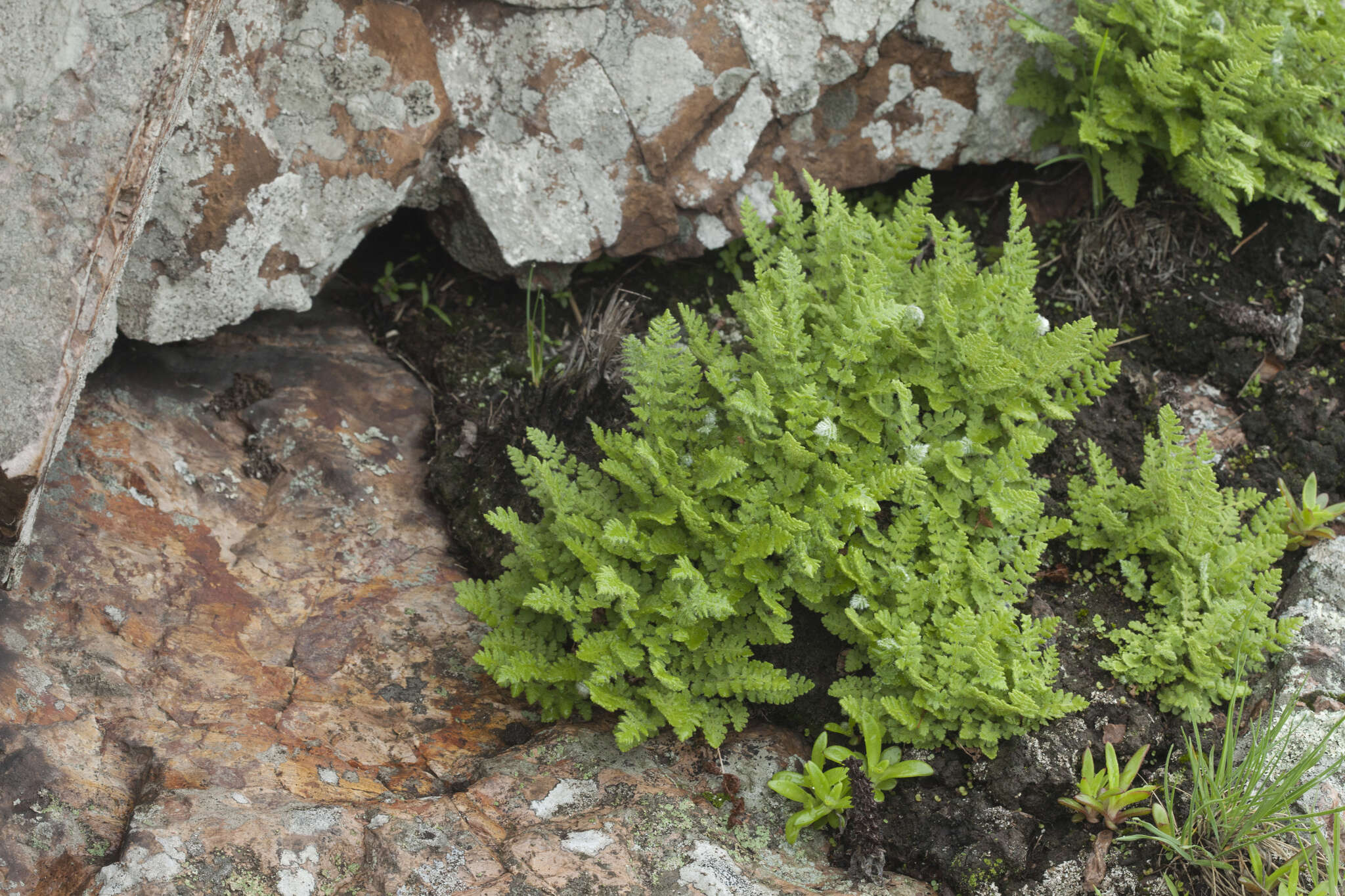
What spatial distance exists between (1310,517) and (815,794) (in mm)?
2370

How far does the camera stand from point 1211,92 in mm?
4422

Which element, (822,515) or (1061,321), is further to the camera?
(1061,321)

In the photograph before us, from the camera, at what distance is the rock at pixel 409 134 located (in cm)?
318

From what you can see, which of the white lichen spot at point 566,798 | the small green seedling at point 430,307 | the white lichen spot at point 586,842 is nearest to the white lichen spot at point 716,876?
the white lichen spot at point 586,842

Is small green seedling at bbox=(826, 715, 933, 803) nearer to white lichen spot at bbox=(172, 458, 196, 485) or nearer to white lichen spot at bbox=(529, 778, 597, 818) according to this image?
white lichen spot at bbox=(529, 778, 597, 818)

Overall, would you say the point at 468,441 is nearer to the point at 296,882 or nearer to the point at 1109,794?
the point at 296,882

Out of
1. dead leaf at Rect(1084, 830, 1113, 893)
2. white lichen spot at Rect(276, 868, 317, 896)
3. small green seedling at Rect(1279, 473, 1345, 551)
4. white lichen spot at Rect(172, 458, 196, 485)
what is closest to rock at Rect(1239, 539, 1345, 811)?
small green seedling at Rect(1279, 473, 1345, 551)

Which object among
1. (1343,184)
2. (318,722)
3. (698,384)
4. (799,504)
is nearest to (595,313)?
(698,384)

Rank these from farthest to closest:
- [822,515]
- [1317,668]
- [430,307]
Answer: [430,307]
[1317,668]
[822,515]

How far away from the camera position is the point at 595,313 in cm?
505

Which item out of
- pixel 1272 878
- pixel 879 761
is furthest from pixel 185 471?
pixel 1272 878

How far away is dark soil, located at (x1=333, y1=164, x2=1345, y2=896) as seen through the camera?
153 inches

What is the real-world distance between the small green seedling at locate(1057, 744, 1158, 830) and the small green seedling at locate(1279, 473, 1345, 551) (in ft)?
4.50

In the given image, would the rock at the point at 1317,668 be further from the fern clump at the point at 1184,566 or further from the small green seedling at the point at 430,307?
the small green seedling at the point at 430,307
